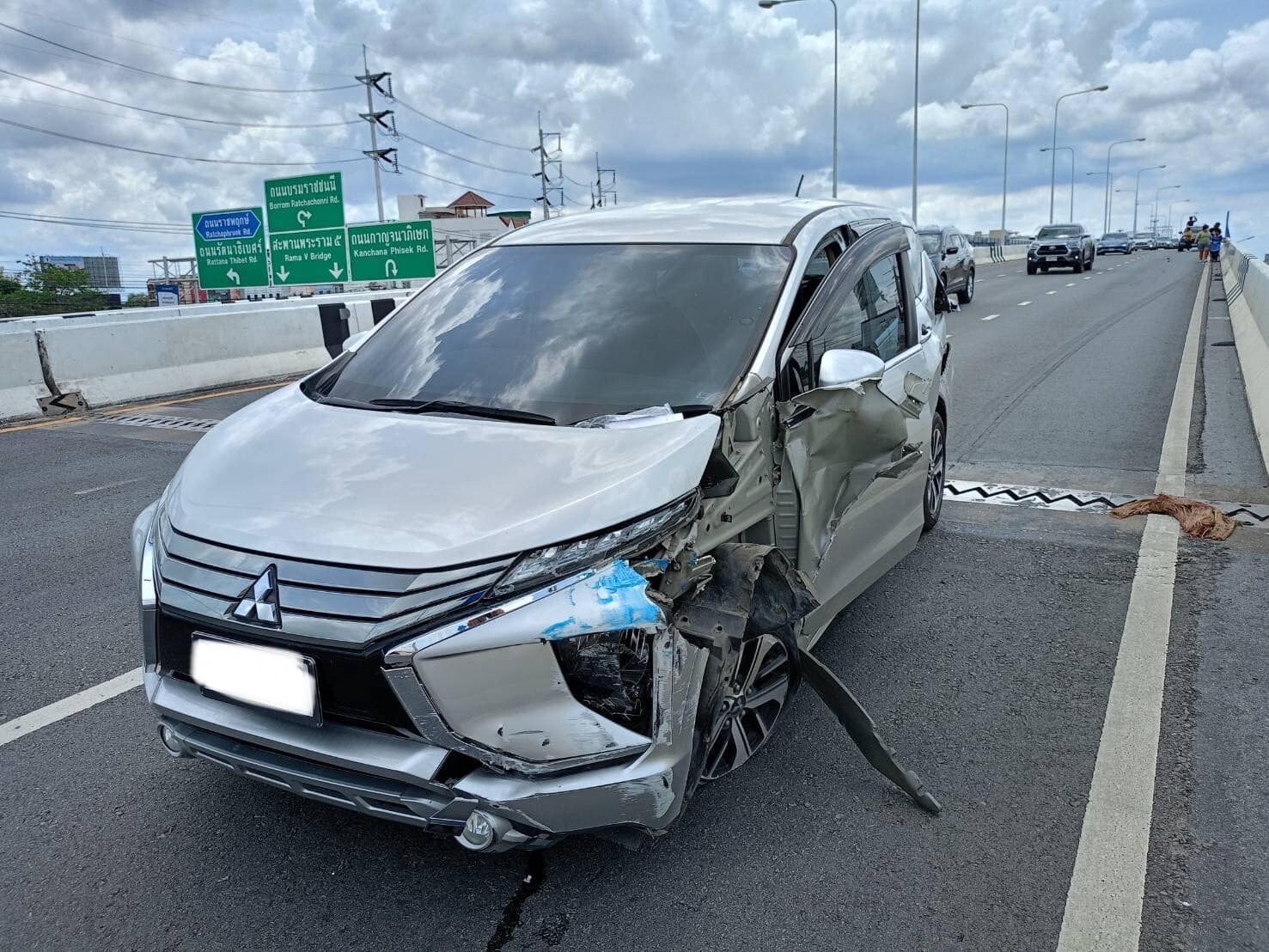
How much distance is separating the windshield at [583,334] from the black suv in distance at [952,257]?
1866 cm

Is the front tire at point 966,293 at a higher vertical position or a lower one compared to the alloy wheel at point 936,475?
higher

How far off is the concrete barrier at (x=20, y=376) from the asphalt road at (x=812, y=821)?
19.4 ft

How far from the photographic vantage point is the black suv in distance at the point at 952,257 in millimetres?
22109

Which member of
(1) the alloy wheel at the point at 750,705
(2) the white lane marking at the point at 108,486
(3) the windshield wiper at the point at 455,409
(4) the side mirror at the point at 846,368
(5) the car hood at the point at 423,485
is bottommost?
(2) the white lane marking at the point at 108,486

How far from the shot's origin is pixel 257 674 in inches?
98.0

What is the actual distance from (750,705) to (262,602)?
1366 mm

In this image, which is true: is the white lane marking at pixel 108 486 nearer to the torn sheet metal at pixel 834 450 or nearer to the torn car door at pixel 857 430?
the torn car door at pixel 857 430

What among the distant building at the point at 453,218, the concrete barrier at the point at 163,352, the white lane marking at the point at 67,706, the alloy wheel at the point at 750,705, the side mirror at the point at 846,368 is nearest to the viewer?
the alloy wheel at the point at 750,705

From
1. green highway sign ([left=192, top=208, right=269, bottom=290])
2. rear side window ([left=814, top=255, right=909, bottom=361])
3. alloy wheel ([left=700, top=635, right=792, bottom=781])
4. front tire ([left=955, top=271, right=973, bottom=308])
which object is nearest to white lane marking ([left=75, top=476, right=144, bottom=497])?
rear side window ([left=814, top=255, right=909, bottom=361])

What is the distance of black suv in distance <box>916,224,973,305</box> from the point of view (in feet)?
72.5

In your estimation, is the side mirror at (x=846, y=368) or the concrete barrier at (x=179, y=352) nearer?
the side mirror at (x=846, y=368)

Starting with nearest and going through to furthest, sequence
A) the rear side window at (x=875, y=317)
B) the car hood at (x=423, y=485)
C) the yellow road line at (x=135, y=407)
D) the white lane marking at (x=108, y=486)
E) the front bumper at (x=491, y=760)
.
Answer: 1. the front bumper at (x=491, y=760)
2. the car hood at (x=423, y=485)
3. the rear side window at (x=875, y=317)
4. the white lane marking at (x=108, y=486)
5. the yellow road line at (x=135, y=407)

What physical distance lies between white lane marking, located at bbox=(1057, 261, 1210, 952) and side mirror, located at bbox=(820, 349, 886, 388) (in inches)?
57.7

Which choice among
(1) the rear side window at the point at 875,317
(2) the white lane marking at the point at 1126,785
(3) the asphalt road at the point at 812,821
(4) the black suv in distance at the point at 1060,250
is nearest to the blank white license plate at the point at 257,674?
(3) the asphalt road at the point at 812,821
